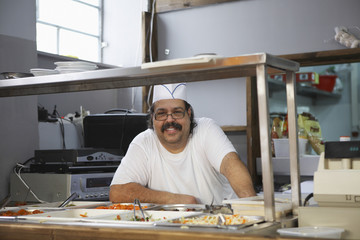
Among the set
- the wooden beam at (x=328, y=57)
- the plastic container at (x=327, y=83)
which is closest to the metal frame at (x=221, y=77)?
the wooden beam at (x=328, y=57)

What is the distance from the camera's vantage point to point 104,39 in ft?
16.7

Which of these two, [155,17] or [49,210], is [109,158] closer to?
[49,210]

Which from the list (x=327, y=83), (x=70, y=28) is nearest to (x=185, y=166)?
(x=70, y=28)

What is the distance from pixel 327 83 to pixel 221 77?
15.8ft

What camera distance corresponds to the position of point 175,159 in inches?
110

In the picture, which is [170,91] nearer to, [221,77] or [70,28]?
[221,77]

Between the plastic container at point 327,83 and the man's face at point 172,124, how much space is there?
392 cm

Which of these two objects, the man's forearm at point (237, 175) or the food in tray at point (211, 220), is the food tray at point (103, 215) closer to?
the food in tray at point (211, 220)

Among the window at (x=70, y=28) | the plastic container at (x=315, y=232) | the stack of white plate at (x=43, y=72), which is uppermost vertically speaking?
the window at (x=70, y=28)

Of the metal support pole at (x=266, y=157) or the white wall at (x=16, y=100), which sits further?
the white wall at (x=16, y=100)

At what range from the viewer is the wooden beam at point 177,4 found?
4477 mm

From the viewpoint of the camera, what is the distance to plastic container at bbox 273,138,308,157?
13.0 feet

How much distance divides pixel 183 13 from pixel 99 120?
1.54 meters

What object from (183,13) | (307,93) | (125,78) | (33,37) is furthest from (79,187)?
(307,93)
